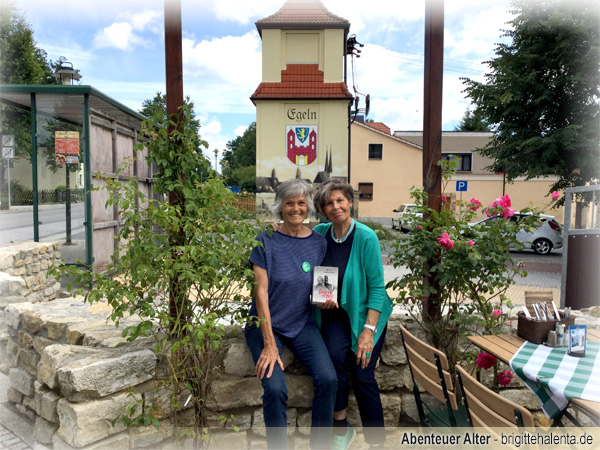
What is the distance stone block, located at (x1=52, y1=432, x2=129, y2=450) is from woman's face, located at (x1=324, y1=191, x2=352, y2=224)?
1646 millimetres

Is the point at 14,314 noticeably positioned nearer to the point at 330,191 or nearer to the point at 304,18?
the point at 330,191

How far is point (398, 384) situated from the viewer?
9.93ft

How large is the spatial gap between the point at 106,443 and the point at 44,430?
531 mm

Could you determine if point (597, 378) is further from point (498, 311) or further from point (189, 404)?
point (189, 404)

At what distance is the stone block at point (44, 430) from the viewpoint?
8.75 ft

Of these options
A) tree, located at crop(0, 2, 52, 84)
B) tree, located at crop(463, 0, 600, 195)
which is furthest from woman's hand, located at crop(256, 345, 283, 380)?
tree, located at crop(0, 2, 52, 84)

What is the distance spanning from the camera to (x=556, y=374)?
2098 millimetres

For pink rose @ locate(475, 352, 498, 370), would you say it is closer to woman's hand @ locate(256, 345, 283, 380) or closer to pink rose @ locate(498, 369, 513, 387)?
pink rose @ locate(498, 369, 513, 387)

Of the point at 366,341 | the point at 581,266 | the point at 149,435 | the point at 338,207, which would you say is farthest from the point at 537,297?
the point at 581,266

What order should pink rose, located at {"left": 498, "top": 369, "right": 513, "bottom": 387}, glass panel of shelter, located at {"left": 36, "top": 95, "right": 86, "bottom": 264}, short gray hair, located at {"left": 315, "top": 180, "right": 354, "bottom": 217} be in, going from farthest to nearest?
glass panel of shelter, located at {"left": 36, "top": 95, "right": 86, "bottom": 264} < pink rose, located at {"left": 498, "top": 369, "right": 513, "bottom": 387} < short gray hair, located at {"left": 315, "top": 180, "right": 354, "bottom": 217}

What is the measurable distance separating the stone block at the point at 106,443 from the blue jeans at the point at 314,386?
30.9 inches

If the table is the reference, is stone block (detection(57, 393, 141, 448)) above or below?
below

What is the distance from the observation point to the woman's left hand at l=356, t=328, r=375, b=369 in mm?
2625

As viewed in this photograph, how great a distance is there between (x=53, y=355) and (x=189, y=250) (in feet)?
3.45
